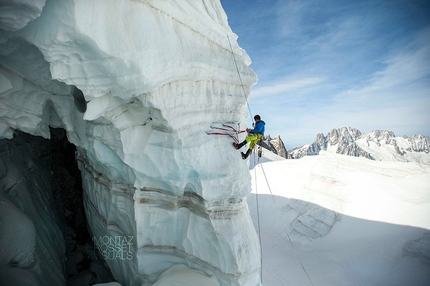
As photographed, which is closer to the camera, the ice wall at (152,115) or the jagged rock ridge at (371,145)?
the ice wall at (152,115)

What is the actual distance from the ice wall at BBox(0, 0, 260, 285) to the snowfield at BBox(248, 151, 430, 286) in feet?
18.6

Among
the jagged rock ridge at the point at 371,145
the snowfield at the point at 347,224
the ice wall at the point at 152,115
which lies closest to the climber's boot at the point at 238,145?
the ice wall at the point at 152,115

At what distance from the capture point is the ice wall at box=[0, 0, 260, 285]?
3.11 metres

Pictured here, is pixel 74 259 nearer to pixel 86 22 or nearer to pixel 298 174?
pixel 86 22

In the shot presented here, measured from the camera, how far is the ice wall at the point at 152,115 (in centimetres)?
311

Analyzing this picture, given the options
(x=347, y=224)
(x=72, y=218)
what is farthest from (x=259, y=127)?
(x=347, y=224)

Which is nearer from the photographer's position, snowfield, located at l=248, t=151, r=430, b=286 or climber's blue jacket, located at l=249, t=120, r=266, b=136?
climber's blue jacket, located at l=249, t=120, r=266, b=136

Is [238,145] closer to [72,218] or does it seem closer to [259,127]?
[259,127]

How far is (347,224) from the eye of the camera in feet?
34.1

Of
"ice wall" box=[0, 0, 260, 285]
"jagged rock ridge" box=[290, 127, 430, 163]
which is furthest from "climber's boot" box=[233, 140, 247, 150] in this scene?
"jagged rock ridge" box=[290, 127, 430, 163]

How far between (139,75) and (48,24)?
4.04 ft

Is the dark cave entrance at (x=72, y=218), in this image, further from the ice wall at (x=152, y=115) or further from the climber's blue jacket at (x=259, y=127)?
the climber's blue jacket at (x=259, y=127)

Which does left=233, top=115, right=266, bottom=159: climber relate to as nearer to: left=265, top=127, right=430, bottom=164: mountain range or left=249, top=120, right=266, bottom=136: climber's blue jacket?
left=249, top=120, right=266, bottom=136: climber's blue jacket

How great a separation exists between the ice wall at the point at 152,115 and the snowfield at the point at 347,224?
5661 mm
